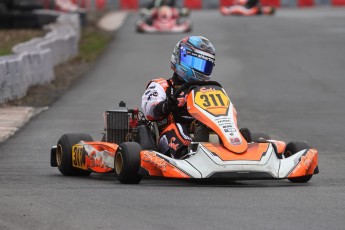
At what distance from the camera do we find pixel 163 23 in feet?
110

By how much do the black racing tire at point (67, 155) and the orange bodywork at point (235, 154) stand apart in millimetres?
1759

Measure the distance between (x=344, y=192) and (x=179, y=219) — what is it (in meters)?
2.00

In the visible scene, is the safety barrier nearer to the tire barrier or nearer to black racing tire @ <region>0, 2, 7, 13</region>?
black racing tire @ <region>0, 2, 7, 13</region>

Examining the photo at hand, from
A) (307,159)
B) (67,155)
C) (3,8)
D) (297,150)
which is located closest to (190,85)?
(297,150)

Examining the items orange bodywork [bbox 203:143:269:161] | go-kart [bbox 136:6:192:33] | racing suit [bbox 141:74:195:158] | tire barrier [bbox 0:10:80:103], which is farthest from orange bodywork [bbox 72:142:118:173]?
go-kart [bbox 136:6:192:33]

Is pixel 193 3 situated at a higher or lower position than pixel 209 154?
lower

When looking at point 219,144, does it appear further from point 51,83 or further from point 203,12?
point 203,12

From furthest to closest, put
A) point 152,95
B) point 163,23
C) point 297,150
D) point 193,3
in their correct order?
point 193,3 < point 163,23 < point 152,95 < point 297,150

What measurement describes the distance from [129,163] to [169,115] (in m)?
0.94

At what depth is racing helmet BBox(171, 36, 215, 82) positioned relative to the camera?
32.3 feet

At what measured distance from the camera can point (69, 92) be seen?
63.6 ft

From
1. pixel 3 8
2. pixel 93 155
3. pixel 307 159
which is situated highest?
A: pixel 307 159

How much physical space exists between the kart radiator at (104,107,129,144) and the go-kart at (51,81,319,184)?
10.0 inches

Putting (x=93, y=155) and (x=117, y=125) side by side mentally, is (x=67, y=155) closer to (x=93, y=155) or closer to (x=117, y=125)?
(x=93, y=155)
